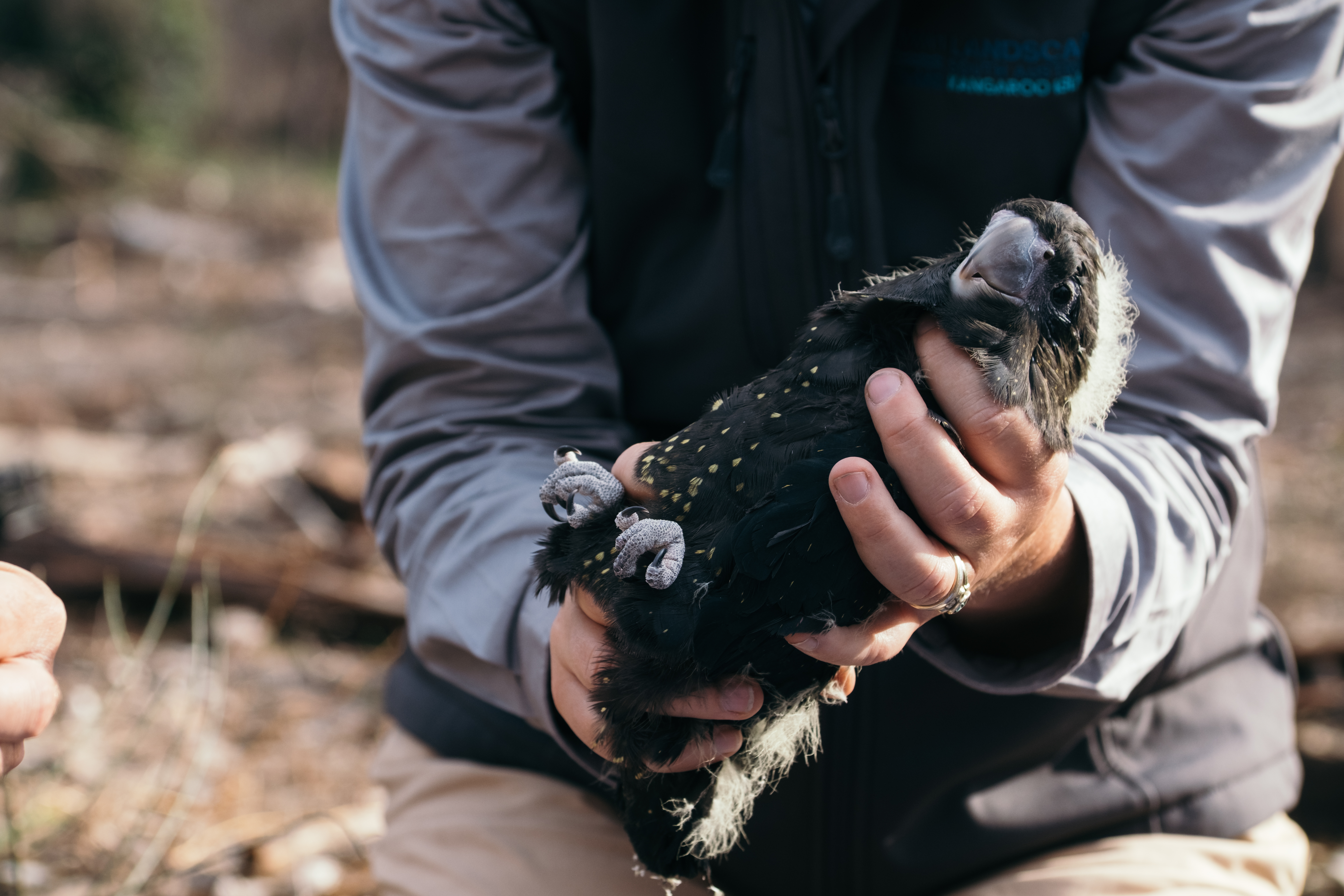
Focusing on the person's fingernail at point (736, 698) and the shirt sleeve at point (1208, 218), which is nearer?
the person's fingernail at point (736, 698)

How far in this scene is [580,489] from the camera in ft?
4.60

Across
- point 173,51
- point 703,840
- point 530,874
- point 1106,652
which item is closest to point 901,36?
point 1106,652

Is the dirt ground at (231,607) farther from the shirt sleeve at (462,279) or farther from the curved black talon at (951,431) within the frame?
the curved black talon at (951,431)

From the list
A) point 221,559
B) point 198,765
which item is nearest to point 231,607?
point 221,559

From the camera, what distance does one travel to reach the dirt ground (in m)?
2.65

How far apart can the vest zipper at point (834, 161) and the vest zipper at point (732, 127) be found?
0.49 ft

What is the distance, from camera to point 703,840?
156 cm

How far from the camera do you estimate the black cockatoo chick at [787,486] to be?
1274mm

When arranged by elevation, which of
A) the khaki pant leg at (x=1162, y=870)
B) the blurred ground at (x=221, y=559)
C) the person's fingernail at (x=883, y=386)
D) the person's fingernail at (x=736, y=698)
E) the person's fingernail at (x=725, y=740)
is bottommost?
the blurred ground at (x=221, y=559)

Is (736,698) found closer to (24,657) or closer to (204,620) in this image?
(24,657)

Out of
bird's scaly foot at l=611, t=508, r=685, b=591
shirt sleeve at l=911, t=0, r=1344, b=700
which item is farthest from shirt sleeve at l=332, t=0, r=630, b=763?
shirt sleeve at l=911, t=0, r=1344, b=700

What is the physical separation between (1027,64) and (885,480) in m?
1.01

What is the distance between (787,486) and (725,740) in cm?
39

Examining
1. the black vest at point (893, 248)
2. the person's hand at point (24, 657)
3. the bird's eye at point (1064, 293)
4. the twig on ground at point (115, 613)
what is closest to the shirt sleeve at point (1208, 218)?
the black vest at point (893, 248)
